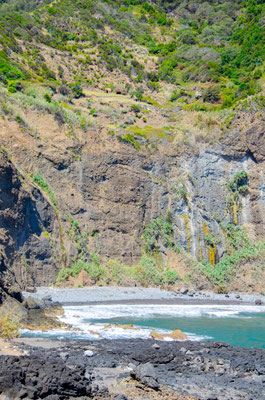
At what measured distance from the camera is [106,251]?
32.7 meters

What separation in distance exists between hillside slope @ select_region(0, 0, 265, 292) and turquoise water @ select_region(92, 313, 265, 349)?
7450mm

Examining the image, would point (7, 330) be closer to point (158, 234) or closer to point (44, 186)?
point (44, 186)

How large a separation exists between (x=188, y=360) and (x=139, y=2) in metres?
83.3

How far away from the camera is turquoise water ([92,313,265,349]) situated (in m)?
18.2

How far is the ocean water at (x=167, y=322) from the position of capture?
17.4 m

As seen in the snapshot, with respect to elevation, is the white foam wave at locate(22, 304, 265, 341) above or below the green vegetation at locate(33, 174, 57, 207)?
below

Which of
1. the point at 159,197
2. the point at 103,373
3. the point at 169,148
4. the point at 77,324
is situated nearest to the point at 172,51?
the point at 169,148

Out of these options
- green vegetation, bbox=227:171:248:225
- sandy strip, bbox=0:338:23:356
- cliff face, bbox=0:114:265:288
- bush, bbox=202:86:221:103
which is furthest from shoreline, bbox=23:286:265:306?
bush, bbox=202:86:221:103

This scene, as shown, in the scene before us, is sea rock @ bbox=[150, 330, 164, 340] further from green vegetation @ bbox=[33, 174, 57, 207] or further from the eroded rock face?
green vegetation @ bbox=[33, 174, 57, 207]

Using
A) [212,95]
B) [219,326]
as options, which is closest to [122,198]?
[219,326]

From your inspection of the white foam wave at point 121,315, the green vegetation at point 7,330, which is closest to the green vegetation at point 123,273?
the white foam wave at point 121,315

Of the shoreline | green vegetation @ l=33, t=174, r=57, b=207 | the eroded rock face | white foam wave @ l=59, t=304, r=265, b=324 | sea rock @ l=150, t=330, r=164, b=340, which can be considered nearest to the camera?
sea rock @ l=150, t=330, r=164, b=340

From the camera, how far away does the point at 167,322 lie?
21484 millimetres

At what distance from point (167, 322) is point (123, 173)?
56.1ft
